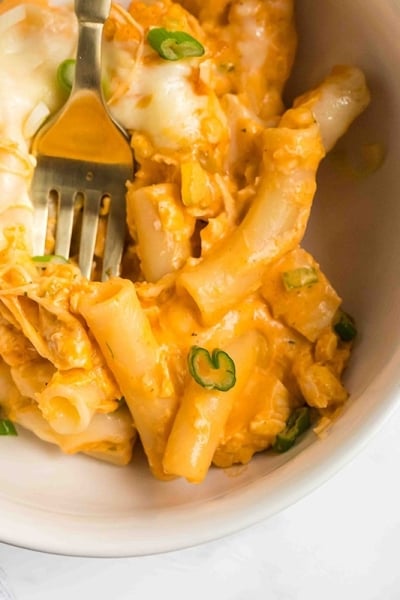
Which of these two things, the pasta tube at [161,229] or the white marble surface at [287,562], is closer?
the pasta tube at [161,229]

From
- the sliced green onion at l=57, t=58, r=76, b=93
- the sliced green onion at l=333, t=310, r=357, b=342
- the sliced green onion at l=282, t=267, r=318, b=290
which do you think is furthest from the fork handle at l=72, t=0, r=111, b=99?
the sliced green onion at l=333, t=310, r=357, b=342

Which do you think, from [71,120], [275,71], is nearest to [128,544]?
[71,120]

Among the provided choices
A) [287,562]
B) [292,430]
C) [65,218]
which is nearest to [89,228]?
[65,218]

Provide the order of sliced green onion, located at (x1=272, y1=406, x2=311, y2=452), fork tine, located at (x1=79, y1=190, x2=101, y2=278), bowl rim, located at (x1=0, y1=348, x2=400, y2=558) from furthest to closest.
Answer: fork tine, located at (x1=79, y1=190, x2=101, y2=278) < sliced green onion, located at (x1=272, y1=406, x2=311, y2=452) < bowl rim, located at (x1=0, y1=348, x2=400, y2=558)

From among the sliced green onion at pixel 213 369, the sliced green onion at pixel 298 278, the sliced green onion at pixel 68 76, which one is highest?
the sliced green onion at pixel 68 76

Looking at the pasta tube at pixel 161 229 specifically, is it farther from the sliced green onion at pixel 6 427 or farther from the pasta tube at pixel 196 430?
the sliced green onion at pixel 6 427

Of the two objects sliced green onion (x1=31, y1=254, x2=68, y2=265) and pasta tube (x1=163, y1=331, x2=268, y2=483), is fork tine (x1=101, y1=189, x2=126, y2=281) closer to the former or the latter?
sliced green onion (x1=31, y1=254, x2=68, y2=265)

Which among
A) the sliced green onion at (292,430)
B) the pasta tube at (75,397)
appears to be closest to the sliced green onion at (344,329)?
the sliced green onion at (292,430)
